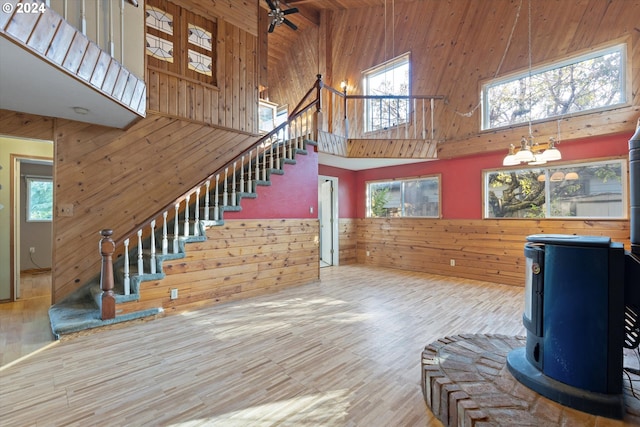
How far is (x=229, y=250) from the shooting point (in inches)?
166

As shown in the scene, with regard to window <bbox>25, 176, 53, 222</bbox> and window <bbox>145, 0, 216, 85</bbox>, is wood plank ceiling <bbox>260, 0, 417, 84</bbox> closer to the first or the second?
window <bbox>145, 0, 216, 85</bbox>

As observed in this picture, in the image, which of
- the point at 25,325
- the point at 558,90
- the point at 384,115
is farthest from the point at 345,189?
the point at 25,325

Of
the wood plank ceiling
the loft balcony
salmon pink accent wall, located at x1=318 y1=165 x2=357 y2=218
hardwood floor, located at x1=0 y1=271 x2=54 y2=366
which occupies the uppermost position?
the wood plank ceiling

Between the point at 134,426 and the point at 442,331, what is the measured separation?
2.68 meters

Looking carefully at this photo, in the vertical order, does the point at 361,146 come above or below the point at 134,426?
above

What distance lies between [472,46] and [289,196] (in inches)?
174

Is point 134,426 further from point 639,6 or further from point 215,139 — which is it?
point 639,6

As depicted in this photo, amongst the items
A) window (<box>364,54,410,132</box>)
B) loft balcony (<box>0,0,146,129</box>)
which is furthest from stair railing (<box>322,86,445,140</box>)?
loft balcony (<box>0,0,146,129</box>)

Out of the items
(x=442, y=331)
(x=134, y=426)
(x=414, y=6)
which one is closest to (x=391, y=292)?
(x=442, y=331)

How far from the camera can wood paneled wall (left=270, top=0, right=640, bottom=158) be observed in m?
4.25

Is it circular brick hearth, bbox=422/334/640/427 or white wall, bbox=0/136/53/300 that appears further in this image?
white wall, bbox=0/136/53/300

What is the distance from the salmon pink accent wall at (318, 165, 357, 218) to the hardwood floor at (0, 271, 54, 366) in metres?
5.27

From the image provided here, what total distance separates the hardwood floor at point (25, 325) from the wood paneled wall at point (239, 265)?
0.79 m

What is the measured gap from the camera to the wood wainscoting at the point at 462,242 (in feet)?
15.8
